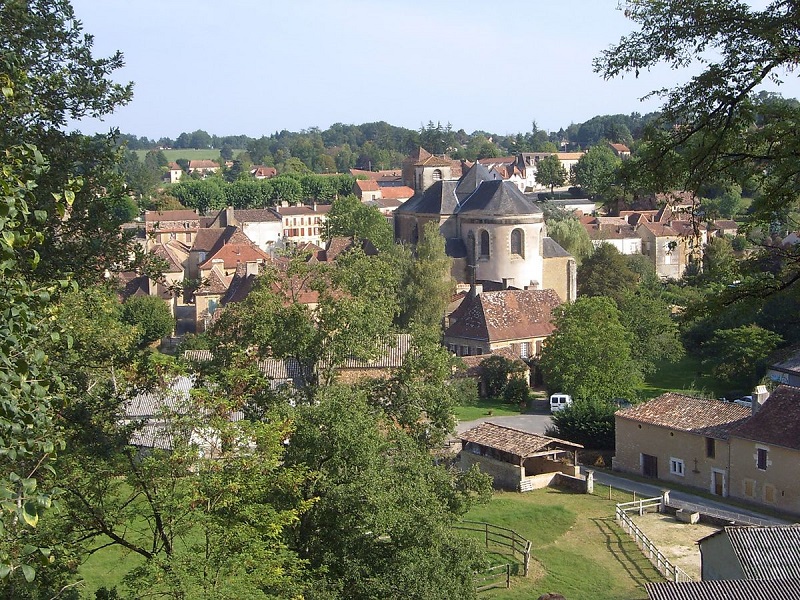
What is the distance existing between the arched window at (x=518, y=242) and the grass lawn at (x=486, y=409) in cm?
1335

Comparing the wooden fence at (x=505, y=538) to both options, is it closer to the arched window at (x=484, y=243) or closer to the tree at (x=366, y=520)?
the tree at (x=366, y=520)

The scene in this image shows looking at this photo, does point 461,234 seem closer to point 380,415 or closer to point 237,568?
point 380,415

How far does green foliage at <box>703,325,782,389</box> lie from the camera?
36.7m

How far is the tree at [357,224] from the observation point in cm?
5900

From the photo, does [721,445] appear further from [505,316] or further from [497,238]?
[497,238]

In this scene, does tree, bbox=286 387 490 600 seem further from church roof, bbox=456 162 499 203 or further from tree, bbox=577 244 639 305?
church roof, bbox=456 162 499 203

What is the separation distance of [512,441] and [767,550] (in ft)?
44.0

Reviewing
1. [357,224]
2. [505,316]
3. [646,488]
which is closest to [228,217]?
[357,224]

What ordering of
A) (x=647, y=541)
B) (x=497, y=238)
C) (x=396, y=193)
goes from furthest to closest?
(x=396, y=193)
(x=497, y=238)
(x=647, y=541)

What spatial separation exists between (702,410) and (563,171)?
83899mm

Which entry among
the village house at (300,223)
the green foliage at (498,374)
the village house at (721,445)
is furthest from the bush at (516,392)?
the village house at (300,223)

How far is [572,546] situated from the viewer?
75.2 ft

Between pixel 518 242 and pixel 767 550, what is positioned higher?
pixel 518 242

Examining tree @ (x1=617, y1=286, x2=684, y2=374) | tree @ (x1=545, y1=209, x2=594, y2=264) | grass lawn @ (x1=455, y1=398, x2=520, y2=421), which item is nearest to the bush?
grass lawn @ (x1=455, y1=398, x2=520, y2=421)
